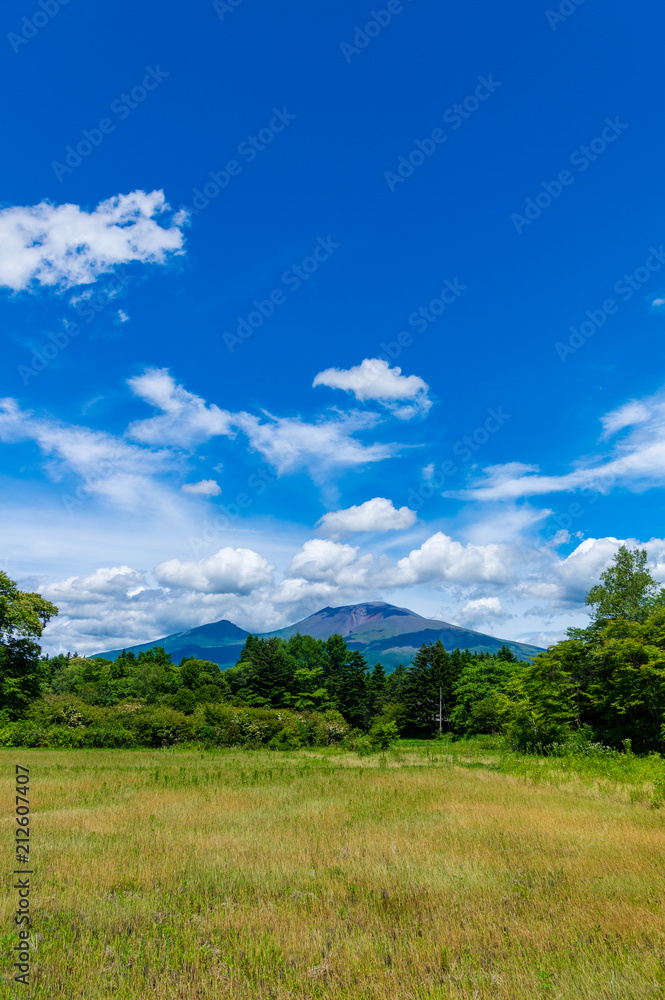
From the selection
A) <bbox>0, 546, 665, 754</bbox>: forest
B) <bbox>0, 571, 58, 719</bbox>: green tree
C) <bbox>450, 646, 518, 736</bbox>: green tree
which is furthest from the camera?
<bbox>450, 646, 518, 736</bbox>: green tree

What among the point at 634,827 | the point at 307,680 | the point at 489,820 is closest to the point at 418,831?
the point at 489,820

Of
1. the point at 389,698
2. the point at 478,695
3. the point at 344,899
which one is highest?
the point at 344,899

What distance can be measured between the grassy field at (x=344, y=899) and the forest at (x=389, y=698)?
862 inches

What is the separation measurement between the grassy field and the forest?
71.8ft

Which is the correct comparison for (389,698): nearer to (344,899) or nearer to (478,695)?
(478,695)

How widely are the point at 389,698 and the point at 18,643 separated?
65.0 meters

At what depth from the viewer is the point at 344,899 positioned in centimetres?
933

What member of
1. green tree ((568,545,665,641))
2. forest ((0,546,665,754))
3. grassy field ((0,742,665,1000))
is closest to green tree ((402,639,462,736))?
forest ((0,546,665,754))

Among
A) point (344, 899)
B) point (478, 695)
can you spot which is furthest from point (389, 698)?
point (344, 899)

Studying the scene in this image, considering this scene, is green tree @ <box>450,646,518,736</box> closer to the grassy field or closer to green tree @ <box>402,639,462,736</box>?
green tree @ <box>402,639,462,736</box>

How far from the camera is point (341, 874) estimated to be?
34.8ft

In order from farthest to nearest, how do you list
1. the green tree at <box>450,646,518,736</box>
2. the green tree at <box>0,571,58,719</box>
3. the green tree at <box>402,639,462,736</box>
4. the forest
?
the green tree at <box>402,639,462,736</box> → the green tree at <box>450,646,518,736</box> → the green tree at <box>0,571,58,719</box> → the forest

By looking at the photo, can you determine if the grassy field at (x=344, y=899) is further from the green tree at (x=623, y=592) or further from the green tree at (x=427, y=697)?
the green tree at (x=427, y=697)

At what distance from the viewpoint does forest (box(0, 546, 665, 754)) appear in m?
38.2
